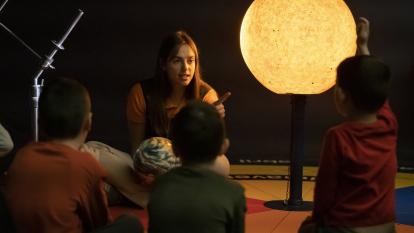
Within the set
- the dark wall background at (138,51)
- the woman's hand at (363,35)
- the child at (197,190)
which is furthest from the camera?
the dark wall background at (138,51)

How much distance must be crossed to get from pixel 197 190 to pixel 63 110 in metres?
0.51

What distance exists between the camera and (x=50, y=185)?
220 centimetres

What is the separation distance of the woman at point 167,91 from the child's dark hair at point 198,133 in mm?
1395

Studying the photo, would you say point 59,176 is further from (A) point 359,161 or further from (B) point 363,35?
(B) point 363,35

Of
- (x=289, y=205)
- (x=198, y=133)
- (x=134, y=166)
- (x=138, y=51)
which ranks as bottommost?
(x=289, y=205)

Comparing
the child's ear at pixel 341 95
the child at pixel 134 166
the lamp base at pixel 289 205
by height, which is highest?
the child's ear at pixel 341 95

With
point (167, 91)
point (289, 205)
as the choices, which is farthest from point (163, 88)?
point (289, 205)

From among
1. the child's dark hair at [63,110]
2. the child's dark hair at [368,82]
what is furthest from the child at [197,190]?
the child's dark hair at [368,82]

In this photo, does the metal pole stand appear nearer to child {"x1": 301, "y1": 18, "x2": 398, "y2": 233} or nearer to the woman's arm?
the woman's arm

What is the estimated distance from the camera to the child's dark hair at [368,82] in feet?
Answer: 7.48

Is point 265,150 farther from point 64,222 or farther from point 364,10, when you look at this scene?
point 64,222

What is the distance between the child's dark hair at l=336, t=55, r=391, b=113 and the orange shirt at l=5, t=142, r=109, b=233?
840 mm

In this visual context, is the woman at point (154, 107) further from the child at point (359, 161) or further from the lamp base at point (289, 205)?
the child at point (359, 161)

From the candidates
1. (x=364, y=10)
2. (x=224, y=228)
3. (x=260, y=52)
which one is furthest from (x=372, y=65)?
(x=364, y=10)
